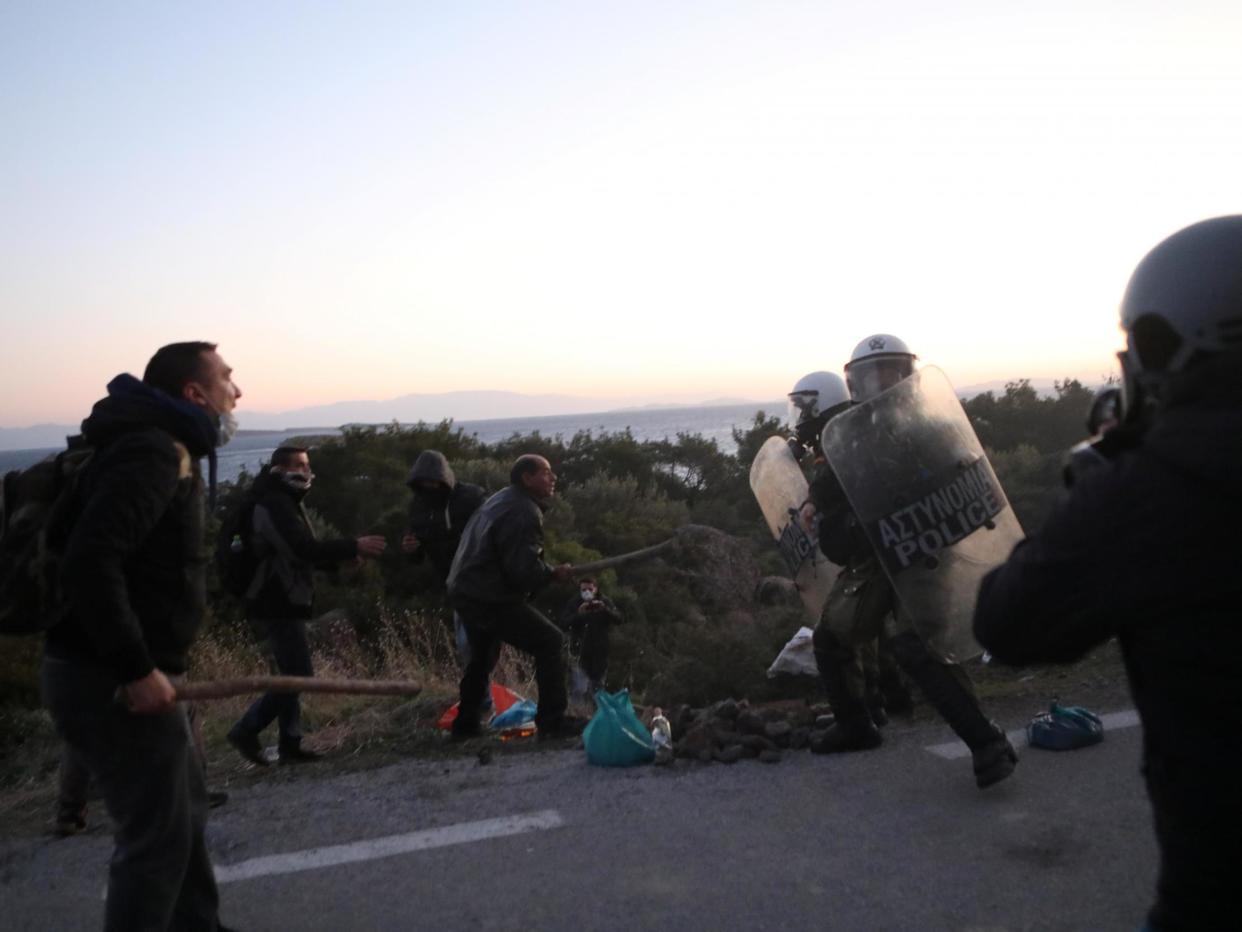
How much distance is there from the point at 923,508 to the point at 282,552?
3541mm

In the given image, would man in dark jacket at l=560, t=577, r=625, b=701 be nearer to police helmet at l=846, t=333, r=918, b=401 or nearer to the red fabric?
the red fabric

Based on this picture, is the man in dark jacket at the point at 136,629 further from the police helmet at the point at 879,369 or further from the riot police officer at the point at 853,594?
the police helmet at the point at 879,369

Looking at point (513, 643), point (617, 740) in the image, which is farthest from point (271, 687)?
point (513, 643)

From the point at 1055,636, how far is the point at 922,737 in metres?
4.31

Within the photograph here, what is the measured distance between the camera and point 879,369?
592 cm

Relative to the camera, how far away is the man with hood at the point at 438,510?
820 cm

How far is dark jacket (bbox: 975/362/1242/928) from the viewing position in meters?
1.75

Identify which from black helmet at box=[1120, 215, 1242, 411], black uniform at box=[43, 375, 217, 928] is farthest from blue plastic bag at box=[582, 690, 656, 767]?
black helmet at box=[1120, 215, 1242, 411]

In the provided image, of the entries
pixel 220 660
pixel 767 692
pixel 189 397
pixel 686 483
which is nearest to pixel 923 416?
pixel 767 692

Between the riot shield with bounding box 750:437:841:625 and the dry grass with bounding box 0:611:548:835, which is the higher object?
the riot shield with bounding box 750:437:841:625

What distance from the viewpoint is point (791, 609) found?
397 inches

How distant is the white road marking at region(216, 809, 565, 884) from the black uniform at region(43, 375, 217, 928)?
122cm

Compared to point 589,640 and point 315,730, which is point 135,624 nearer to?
point 315,730

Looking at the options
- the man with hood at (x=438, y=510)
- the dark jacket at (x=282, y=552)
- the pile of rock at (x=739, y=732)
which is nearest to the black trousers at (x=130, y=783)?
the pile of rock at (x=739, y=732)
